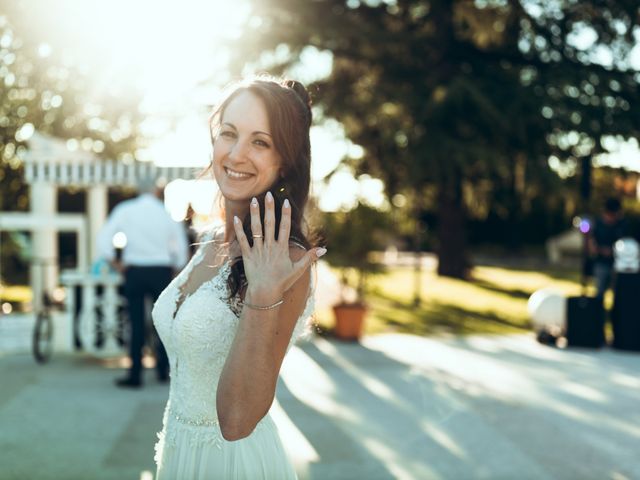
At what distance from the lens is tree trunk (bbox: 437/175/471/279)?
20250mm

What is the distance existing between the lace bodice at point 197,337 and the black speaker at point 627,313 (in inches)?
341

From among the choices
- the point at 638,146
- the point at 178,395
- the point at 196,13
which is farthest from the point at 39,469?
the point at 638,146

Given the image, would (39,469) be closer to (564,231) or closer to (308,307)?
(308,307)

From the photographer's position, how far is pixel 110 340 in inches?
322

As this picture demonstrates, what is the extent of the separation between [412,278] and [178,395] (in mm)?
22529

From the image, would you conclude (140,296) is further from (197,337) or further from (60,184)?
(197,337)

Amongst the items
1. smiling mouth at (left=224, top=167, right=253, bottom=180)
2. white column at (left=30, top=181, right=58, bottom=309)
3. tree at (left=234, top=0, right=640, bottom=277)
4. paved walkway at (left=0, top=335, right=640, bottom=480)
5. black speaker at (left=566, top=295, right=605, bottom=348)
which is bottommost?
paved walkway at (left=0, top=335, right=640, bottom=480)

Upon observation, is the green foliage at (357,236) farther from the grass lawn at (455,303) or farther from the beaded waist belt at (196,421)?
the beaded waist belt at (196,421)

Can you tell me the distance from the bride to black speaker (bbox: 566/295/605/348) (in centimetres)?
831

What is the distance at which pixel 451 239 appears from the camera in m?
21.1

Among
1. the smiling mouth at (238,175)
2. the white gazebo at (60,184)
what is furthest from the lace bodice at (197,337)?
the white gazebo at (60,184)

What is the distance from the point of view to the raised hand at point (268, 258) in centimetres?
147

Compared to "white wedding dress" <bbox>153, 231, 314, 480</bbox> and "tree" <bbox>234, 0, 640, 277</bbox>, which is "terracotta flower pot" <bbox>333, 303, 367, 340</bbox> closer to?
"tree" <bbox>234, 0, 640, 277</bbox>

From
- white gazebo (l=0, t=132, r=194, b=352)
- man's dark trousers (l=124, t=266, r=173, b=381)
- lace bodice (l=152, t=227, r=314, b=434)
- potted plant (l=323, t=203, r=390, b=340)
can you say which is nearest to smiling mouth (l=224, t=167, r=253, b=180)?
lace bodice (l=152, t=227, r=314, b=434)
